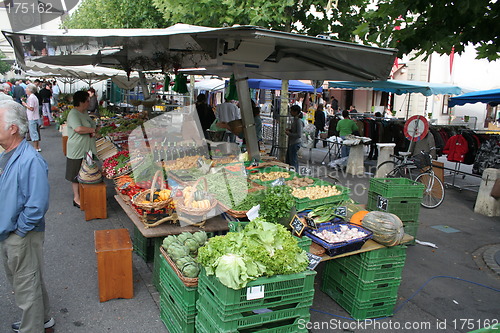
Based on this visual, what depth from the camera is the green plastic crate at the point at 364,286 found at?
12.5 feet

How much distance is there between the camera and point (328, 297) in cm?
435

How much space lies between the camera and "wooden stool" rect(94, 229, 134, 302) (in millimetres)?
3902

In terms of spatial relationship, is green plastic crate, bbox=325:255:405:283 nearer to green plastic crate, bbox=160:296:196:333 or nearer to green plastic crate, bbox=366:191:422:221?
green plastic crate, bbox=366:191:422:221

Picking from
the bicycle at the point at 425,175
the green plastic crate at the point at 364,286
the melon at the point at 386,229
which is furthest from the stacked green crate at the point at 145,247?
the bicycle at the point at 425,175

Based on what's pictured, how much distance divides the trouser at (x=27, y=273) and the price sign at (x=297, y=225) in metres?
2.36

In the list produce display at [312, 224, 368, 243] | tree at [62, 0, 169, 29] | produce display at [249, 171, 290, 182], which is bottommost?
produce display at [312, 224, 368, 243]

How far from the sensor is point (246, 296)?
265 centimetres

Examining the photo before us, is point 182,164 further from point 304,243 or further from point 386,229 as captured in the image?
point 386,229

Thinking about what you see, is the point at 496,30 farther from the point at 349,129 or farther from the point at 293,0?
the point at 349,129

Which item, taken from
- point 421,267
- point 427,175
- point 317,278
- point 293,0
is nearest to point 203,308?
point 317,278

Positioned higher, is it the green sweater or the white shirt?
the white shirt

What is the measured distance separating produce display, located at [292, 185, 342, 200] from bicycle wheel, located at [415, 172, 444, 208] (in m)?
4.23

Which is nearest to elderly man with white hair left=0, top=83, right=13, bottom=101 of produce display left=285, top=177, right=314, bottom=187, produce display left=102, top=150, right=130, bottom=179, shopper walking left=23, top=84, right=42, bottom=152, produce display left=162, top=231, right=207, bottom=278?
shopper walking left=23, top=84, right=42, bottom=152

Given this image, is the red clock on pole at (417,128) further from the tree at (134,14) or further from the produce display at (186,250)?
the tree at (134,14)
